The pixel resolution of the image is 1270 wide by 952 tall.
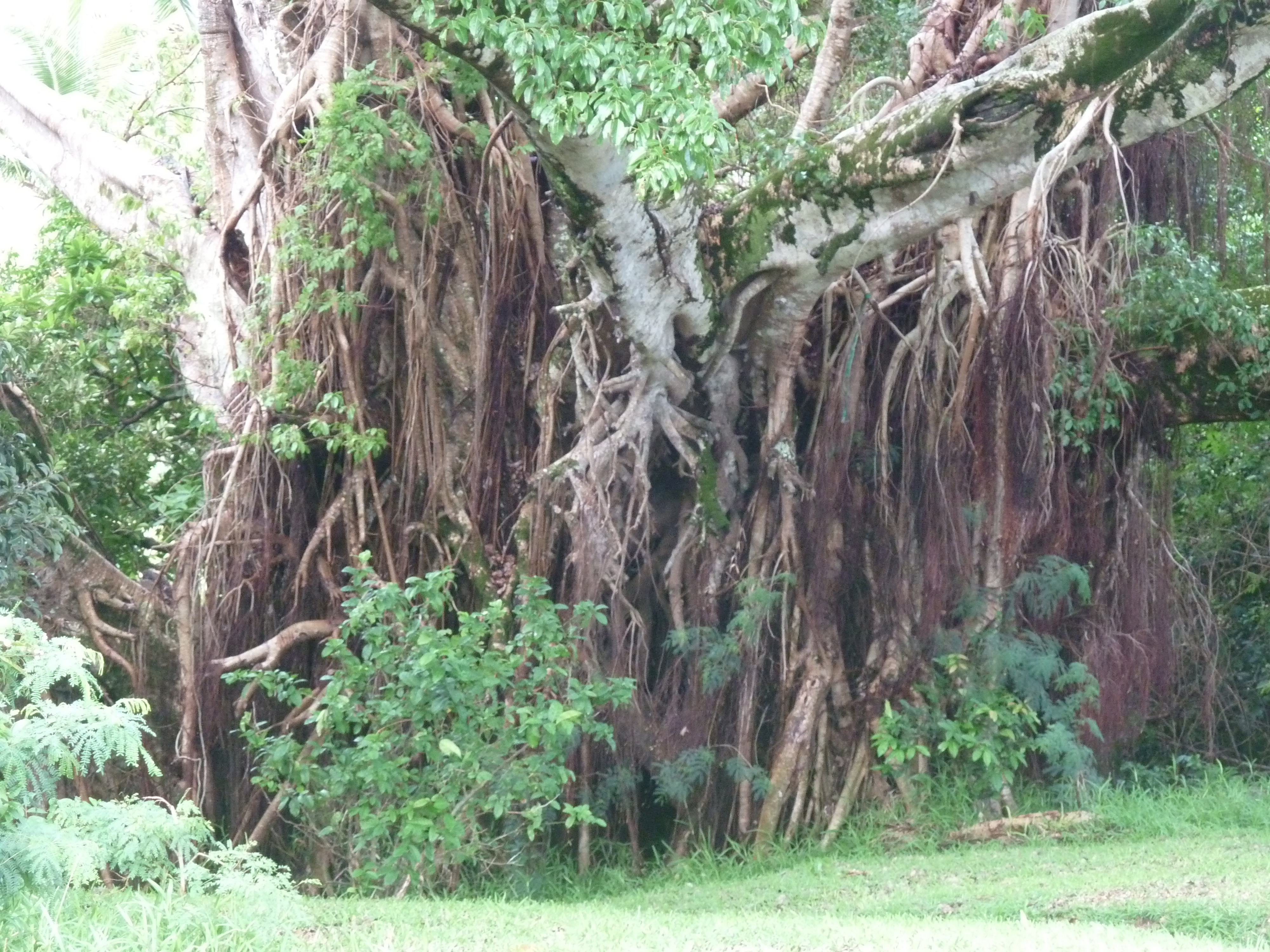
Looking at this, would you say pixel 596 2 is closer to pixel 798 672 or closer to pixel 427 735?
pixel 427 735

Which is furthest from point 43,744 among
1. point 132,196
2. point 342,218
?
point 132,196

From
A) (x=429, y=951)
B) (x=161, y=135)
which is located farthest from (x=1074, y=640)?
(x=161, y=135)

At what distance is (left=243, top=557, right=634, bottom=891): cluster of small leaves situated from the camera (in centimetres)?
583

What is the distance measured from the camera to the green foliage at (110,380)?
8.91 m

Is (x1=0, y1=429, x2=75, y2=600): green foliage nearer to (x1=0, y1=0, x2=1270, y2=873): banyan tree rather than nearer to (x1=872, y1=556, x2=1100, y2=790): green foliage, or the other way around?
(x1=0, y1=0, x2=1270, y2=873): banyan tree

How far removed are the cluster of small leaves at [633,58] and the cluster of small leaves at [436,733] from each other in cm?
217

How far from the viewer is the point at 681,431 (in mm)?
7281

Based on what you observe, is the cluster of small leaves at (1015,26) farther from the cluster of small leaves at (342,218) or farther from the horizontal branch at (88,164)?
the horizontal branch at (88,164)

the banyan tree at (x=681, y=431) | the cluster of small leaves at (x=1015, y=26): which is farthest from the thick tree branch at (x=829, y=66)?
the cluster of small leaves at (x=1015, y=26)

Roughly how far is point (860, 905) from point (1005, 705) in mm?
2164

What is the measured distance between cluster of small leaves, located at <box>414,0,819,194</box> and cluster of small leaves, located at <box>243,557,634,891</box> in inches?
85.6

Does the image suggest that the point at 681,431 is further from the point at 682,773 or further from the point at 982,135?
the point at 982,135

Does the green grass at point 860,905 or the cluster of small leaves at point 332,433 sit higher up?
the cluster of small leaves at point 332,433

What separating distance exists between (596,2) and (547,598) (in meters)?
3.17
